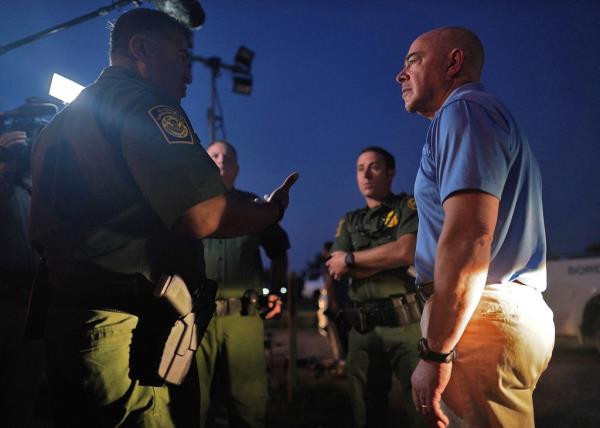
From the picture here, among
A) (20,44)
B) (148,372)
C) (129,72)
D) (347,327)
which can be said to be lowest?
(347,327)

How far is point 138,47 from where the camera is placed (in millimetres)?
1873

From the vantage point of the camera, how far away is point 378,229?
11.1ft

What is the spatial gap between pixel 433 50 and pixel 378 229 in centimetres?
178

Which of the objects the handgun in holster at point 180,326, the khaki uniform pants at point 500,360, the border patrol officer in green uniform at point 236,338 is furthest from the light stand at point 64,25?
the khaki uniform pants at point 500,360

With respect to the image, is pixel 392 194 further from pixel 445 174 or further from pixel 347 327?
pixel 445 174

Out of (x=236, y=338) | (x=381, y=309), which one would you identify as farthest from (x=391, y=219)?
(x=236, y=338)

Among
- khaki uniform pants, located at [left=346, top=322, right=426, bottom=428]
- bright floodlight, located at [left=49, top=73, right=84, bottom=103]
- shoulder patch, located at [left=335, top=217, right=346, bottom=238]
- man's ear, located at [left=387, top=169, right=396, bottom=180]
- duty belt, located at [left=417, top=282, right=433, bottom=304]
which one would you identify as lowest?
khaki uniform pants, located at [left=346, top=322, right=426, bottom=428]

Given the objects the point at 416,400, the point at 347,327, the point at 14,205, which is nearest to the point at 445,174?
the point at 416,400

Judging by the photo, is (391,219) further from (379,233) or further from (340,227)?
(340,227)

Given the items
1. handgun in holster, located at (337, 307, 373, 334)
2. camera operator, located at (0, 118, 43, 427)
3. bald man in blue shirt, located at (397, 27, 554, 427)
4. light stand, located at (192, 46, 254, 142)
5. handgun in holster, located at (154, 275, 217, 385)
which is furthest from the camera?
light stand, located at (192, 46, 254, 142)

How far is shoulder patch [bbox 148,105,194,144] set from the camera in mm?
1538

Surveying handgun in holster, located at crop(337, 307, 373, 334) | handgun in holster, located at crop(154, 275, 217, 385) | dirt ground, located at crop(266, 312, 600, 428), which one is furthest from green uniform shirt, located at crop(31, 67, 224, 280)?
dirt ground, located at crop(266, 312, 600, 428)

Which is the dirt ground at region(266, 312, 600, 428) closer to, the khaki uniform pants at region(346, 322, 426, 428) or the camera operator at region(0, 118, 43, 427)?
the khaki uniform pants at region(346, 322, 426, 428)

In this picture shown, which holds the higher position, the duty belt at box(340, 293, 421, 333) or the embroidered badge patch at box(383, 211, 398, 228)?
the embroidered badge patch at box(383, 211, 398, 228)
